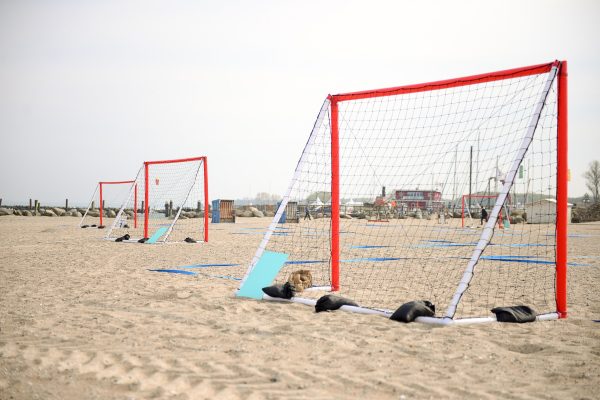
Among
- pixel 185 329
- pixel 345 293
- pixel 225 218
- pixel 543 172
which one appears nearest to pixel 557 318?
pixel 543 172

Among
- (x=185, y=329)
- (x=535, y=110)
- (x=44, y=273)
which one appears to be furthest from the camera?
(x=44, y=273)

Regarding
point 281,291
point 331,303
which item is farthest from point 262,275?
point 331,303

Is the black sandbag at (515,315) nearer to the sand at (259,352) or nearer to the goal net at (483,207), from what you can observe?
the sand at (259,352)

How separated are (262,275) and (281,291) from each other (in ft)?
1.66

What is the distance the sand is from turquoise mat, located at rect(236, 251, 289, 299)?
0.29 meters

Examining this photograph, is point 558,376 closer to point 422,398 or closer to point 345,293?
point 422,398

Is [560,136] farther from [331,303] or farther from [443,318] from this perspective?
[331,303]

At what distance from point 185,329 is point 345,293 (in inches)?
108

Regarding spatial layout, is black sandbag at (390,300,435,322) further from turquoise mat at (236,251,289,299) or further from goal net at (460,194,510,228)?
goal net at (460,194,510,228)

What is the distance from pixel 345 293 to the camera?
688 centimetres

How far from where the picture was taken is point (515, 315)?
16.3 feet

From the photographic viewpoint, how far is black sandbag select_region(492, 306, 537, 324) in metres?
4.94

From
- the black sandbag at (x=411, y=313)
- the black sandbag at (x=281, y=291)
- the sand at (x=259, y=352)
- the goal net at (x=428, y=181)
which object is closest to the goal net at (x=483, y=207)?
the goal net at (x=428, y=181)

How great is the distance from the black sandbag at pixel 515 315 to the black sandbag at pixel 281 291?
2.40 metres
